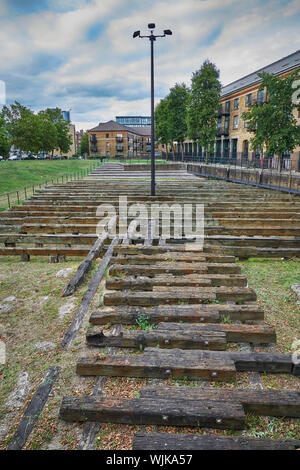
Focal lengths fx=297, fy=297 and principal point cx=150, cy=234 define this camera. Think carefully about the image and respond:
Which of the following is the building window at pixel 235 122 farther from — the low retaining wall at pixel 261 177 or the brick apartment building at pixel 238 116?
the low retaining wall at pixel 261 177

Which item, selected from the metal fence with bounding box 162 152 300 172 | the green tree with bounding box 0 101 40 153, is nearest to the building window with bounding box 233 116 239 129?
the metal fence with bounding box 162 152 300 172

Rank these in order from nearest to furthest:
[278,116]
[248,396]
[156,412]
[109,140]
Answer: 1. [156,412]
2. [248,396]
3. [278,116]
4. [109,140]

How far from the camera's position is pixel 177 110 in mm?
59406

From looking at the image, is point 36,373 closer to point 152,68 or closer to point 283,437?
point 283,437

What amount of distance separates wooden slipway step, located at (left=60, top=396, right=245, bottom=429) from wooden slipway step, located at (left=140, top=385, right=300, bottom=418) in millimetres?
77

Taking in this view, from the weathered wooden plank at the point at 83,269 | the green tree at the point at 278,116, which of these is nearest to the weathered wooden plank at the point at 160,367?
the weathered wooden plank at the point at 83,269

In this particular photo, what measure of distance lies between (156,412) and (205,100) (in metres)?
46.3

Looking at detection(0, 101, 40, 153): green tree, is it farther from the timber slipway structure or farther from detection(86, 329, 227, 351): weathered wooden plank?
detection(86, 329, 227, 351): weathered wooden plank

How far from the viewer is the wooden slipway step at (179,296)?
512 cm

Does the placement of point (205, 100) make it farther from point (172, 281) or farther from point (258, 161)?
point (172, 281)

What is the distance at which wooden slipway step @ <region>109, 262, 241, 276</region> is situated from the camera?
20.4ft
